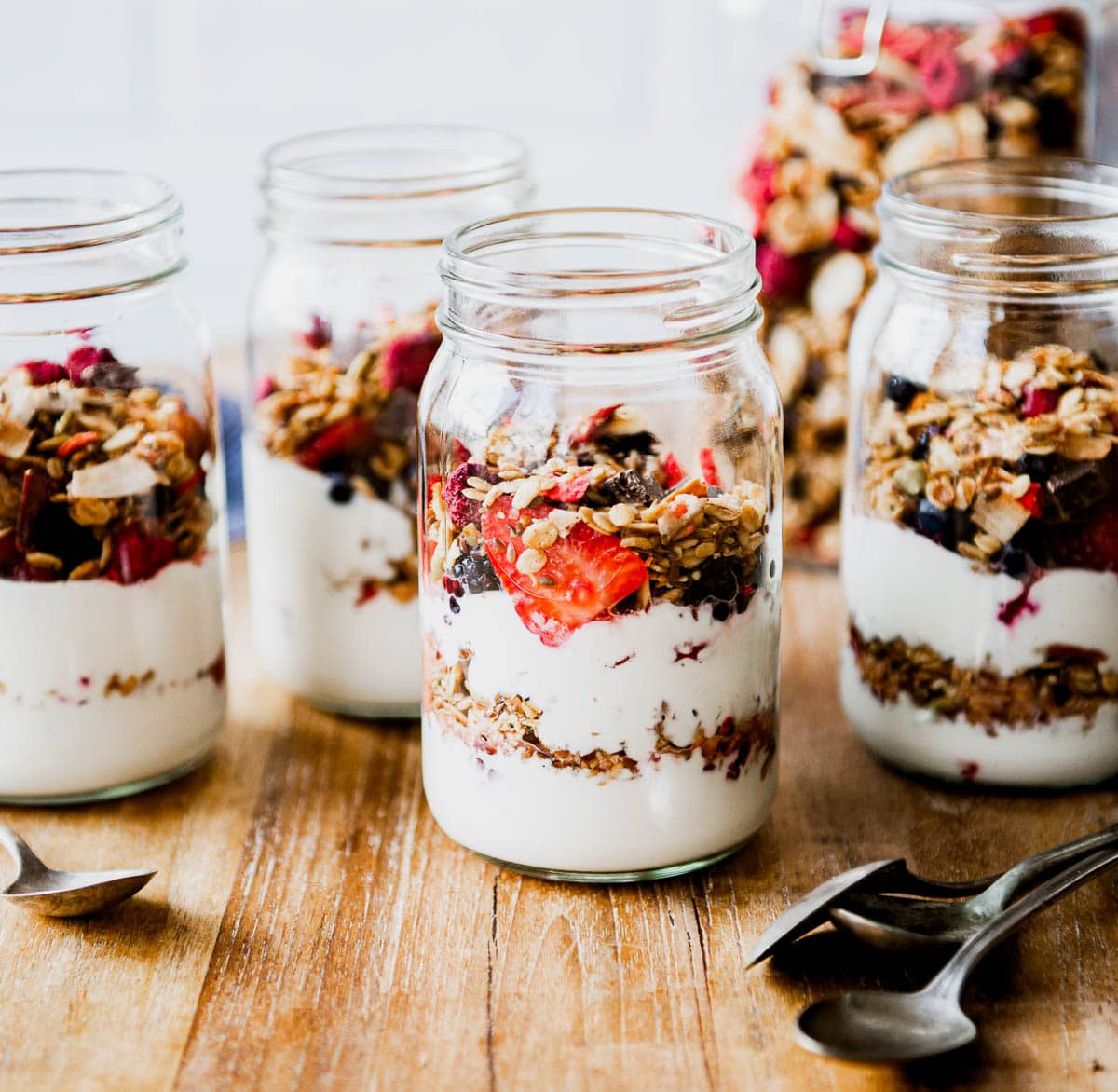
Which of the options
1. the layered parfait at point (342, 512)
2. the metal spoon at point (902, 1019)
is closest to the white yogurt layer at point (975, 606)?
the metal spoon at point (902, 1019)

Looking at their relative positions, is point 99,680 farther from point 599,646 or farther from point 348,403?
point 599,646

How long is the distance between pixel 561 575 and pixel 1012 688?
32cm

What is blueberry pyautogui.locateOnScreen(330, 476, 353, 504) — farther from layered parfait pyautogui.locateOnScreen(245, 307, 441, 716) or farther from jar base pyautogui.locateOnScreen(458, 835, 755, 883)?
jar base pyautogui.locateOnScreen(458, 835, 755, 883)

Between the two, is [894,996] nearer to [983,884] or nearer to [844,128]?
[983,884]

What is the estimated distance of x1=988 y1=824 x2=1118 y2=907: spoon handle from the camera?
838 millimetres

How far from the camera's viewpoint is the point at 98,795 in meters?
0.98

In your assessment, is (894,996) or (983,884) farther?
(983,884)

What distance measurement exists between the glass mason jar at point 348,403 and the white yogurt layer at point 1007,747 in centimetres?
34

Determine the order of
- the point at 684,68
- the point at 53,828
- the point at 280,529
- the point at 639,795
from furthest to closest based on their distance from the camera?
the point at 684,68, the point at 280,529, the point at 53,828, the point at 639,795

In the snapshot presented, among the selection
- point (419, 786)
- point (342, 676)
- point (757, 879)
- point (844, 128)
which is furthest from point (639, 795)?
point (844, 128)

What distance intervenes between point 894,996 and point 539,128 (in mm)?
1371

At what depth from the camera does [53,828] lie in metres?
0.96

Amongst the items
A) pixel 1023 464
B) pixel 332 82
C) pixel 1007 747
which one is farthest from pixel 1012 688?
pixel 332 82

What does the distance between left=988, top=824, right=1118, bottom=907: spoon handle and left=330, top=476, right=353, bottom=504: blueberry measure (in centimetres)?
48
